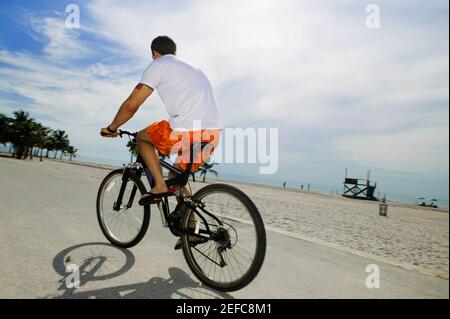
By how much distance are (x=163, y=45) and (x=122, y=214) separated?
2246 millimetres

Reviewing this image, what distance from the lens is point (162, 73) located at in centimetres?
319

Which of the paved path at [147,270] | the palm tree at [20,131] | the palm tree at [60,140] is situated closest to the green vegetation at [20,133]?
the palm tree at [20,131]

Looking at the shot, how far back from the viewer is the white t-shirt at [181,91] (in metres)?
3.19

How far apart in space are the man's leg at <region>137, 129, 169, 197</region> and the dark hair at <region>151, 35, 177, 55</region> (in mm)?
942

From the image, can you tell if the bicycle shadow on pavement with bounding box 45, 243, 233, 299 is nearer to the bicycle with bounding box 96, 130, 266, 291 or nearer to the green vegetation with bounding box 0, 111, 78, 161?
the bicycle with bounding box 96, 130, 266, 291

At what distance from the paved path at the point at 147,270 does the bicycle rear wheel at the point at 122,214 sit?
166 millimetres

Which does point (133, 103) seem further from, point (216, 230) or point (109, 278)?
point (109, 278)

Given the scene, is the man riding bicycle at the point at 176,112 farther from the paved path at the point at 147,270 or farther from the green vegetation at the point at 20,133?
the green vegetation at the point at 20,133

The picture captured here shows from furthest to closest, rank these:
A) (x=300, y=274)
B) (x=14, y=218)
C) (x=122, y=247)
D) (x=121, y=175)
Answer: (x=14, y=218) < (x=121, y=175) < (x=122, y=247) < (x=300, y=274)

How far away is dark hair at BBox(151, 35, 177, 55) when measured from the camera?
11.5 feet

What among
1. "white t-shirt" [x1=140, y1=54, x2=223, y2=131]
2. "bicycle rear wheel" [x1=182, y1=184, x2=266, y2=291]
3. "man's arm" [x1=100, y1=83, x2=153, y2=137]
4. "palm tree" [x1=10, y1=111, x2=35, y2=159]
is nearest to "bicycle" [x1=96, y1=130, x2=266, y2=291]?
"bicycle rear wheel" [x1=182, y1=184, x2=266, y2=291]

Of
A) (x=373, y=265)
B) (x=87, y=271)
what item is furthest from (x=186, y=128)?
(x=373, y=265)
